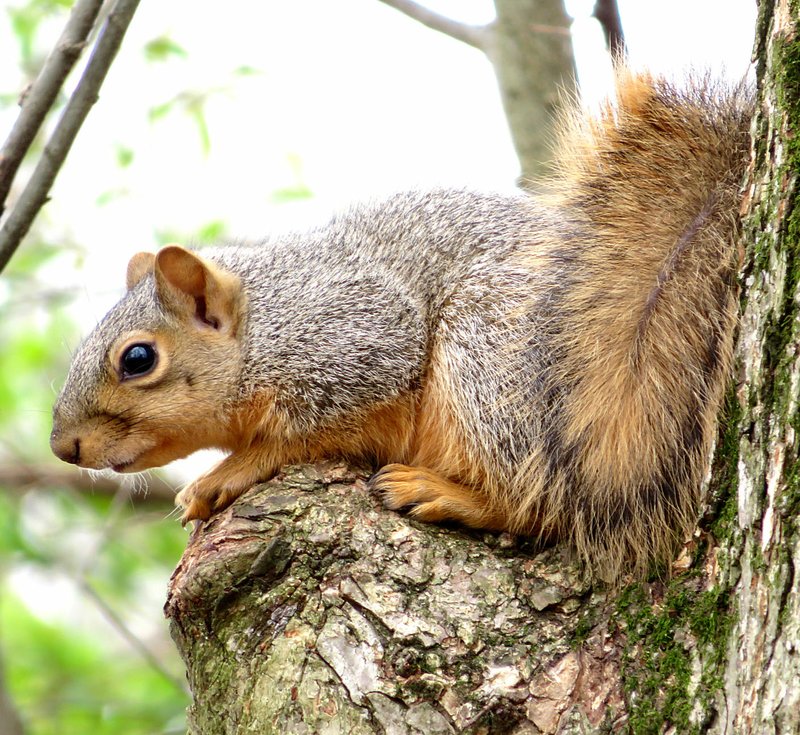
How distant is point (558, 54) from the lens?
10.2ft

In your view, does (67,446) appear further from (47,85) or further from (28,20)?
(28,20)

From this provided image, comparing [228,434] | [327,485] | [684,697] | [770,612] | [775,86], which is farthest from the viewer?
[228,434]

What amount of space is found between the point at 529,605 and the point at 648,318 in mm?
593

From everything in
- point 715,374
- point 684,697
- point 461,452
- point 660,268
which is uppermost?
point 660,268

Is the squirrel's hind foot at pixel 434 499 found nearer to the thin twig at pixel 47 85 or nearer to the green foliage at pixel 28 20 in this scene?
the thin twig at pixel 47 85

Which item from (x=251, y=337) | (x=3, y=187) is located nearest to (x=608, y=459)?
(x=251, y=337)

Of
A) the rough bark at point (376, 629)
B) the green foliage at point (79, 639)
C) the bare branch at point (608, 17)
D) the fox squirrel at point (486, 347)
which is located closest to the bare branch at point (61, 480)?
the green foliage at point (79, 639)

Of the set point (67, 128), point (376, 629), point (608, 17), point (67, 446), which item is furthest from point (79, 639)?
point (608, 17)

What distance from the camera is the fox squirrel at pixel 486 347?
1925 millimetres

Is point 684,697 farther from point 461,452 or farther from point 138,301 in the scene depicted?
point 138,301

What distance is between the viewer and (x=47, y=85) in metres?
2.37

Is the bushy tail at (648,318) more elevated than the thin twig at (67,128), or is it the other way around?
the thin twig at (67,128)

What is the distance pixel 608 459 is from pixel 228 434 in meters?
1.09

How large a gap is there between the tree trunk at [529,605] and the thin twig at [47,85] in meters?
1.02
